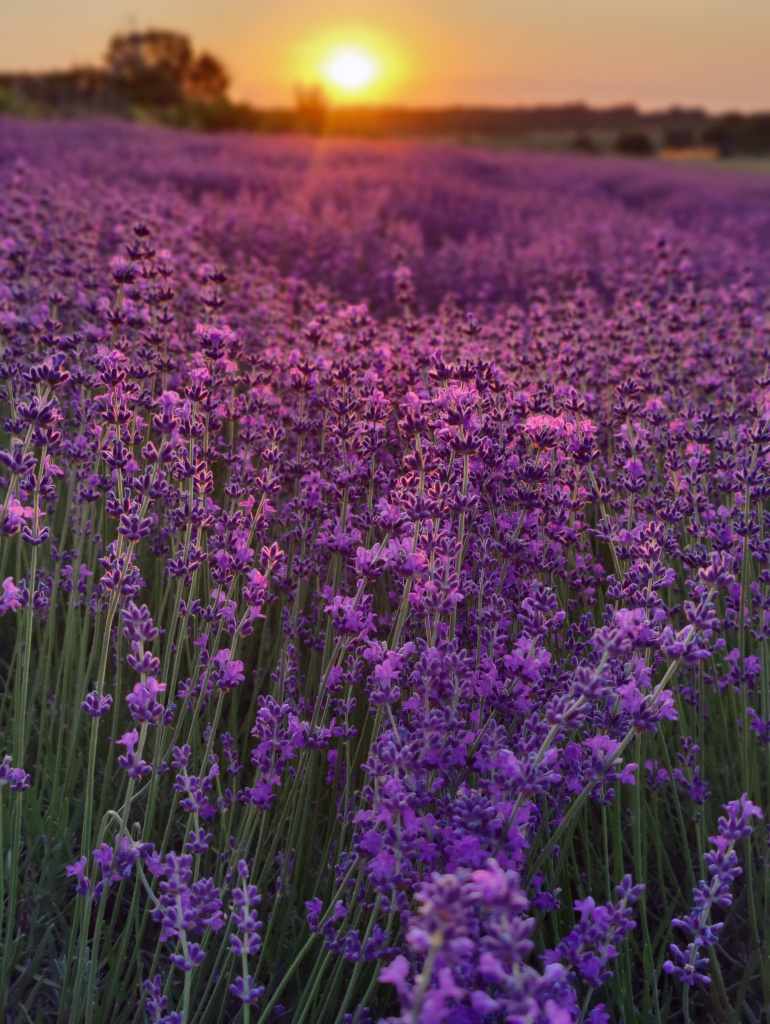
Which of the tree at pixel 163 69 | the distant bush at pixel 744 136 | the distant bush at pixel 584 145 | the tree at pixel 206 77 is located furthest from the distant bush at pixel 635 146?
the tree at pixel 206 77

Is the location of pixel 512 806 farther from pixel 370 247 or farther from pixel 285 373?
pixel 370 247

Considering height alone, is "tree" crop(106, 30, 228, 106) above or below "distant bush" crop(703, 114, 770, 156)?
above

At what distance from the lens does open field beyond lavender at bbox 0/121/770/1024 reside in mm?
1438

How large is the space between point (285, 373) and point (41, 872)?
7.03ft

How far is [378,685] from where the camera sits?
5.02 ft

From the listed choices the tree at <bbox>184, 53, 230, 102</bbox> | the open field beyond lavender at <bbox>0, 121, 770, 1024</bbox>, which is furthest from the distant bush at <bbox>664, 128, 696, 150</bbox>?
the open field beyond lavender at <bbox>0, 121, 770, 1024</bbox>

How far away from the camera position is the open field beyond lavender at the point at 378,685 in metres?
1.44

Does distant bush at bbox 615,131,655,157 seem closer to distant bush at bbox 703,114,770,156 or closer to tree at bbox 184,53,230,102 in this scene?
distant bush at bbox 703,114,770,156

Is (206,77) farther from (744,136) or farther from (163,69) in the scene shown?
(744,136)

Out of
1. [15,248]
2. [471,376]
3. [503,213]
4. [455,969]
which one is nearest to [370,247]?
[503,213]

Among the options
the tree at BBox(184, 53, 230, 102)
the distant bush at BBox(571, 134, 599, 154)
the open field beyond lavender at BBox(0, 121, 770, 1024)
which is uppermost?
the tree at BBox(184, 53, 230, 102)

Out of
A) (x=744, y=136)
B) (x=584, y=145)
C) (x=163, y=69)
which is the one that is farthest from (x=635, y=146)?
(x=163, y=69)

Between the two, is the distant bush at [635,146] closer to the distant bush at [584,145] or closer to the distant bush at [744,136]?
the distant bush at [584,145]

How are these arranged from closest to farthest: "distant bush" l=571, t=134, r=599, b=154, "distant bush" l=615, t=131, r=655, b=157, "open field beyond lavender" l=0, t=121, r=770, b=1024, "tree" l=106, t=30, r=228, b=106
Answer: "open field beyond lavender" l=0, t=121, r=770, b=1024
"distant bush" l=571, t=134, r=599, b=154
"distant bush" l=615, t=131, r=655, b=157
"tree" l=106, t=30, r=228, b=106
